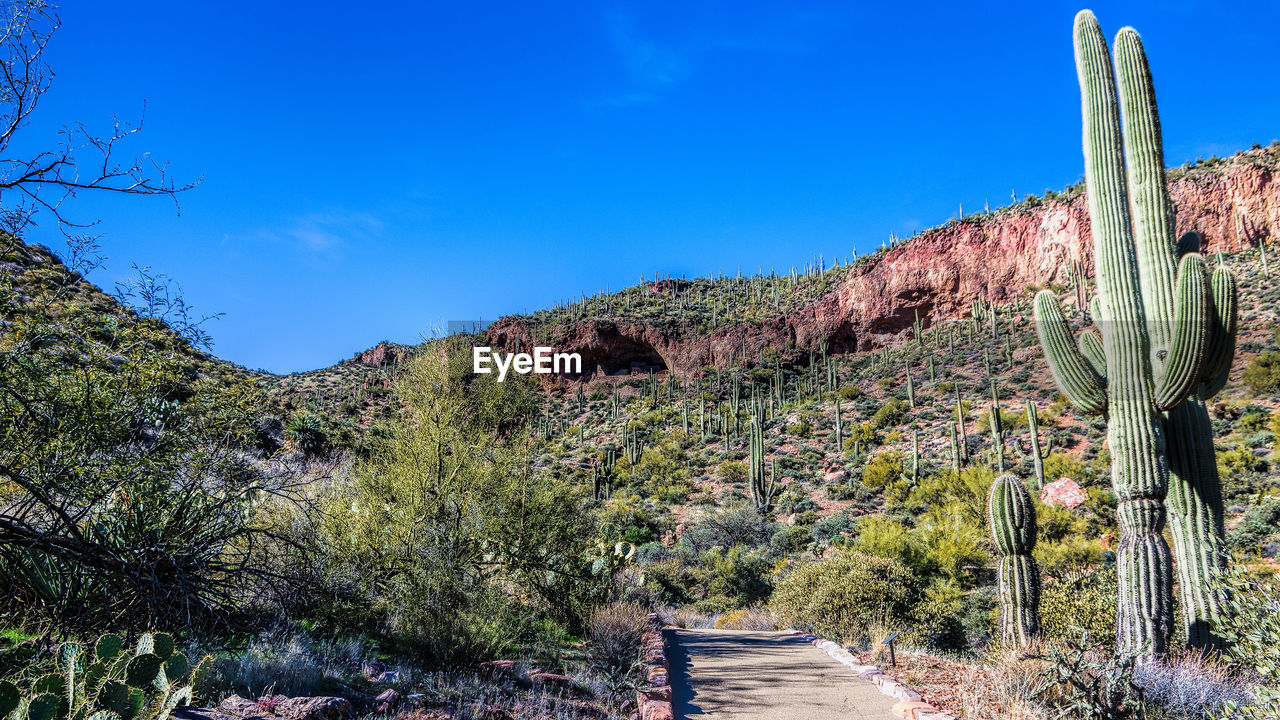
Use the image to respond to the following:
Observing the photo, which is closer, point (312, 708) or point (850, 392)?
point (312, 708)

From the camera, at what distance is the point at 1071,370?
788 centimetres

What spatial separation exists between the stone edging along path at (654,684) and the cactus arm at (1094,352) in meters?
6.26

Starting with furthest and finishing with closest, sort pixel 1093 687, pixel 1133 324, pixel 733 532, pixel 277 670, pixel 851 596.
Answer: pixel 733 532, pixel 851 596, pixel 1133 324, pixel 1093 687, pixel 277 670

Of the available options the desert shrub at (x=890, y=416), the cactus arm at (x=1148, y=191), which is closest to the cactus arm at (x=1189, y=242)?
the cactus arm at (x=1148, y=191)

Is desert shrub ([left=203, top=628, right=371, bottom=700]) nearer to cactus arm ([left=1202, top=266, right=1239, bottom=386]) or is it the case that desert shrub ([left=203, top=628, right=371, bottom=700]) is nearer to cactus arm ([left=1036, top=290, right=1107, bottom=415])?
cactus arm ([left=1036, top=290, right=1107, bottom=415])

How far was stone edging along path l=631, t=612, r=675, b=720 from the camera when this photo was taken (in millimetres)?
6043

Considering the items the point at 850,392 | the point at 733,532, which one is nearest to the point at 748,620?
the point at 733,532

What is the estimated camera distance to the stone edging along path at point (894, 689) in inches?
240

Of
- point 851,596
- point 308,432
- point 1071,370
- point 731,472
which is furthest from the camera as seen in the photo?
point 731,472

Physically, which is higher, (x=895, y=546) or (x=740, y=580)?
(x=895, y=546)

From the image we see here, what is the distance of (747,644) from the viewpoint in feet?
34.6

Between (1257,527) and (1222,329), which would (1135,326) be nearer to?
(1222,329)

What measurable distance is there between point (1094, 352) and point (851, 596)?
544 cm

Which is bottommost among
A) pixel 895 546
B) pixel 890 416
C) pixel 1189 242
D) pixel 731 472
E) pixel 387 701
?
pixel 387 701
